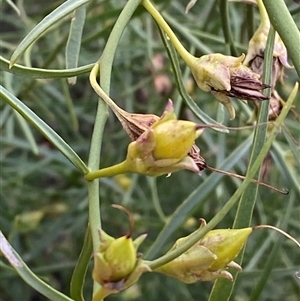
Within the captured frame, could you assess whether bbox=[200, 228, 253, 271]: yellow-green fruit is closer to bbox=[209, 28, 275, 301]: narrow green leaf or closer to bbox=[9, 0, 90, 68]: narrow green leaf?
bbox=[209, 28, 275, 301]: narrow green leaf

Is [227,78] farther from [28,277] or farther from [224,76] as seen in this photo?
[28,277]

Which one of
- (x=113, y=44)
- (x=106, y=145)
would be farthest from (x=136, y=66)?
(x=113, y=44)

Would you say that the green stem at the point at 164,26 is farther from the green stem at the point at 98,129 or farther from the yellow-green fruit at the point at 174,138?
the yellow-green fruit at the point at 174,138

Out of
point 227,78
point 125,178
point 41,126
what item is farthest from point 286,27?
point 125,178

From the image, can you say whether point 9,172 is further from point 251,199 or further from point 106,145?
point 251,199

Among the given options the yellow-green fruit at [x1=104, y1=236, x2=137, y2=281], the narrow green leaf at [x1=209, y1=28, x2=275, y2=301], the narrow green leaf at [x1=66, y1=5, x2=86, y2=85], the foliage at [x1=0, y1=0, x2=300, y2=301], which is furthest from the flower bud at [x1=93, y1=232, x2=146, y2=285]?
the foliage at [x1=0, y1=0, x2=300, y2=301]

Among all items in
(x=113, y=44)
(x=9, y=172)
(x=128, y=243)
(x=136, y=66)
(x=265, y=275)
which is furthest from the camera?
(x=136, y=66)
